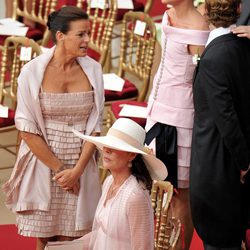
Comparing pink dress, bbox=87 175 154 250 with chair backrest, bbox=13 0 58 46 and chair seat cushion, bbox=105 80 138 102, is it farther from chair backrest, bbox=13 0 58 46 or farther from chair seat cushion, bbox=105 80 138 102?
chair backrest, bbox=13 0 58 46

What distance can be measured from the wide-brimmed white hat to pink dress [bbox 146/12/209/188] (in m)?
1.15

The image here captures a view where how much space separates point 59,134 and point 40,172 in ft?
0.77

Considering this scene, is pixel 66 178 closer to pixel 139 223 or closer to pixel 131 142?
pixel 131 142

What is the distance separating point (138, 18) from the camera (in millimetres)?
7508

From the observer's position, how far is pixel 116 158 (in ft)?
14.7

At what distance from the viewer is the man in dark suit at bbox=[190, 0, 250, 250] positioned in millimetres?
4887

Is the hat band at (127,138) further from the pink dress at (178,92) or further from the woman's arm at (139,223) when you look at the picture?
the pink dress at (178,92)

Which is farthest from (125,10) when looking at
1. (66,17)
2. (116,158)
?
(116,158)

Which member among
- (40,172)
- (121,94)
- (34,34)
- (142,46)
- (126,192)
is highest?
(126,192)

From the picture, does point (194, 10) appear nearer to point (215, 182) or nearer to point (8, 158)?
point (215, 182)

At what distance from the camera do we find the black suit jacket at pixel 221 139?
16.0ft

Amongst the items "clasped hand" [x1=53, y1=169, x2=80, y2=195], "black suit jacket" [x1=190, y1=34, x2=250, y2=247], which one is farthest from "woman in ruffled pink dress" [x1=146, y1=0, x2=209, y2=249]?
"clasped hand" [x1=53, y1=169, x2=80, y2=195]

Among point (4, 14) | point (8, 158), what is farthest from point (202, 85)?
point (4, 14)

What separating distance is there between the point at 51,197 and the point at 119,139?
3.13 feet
